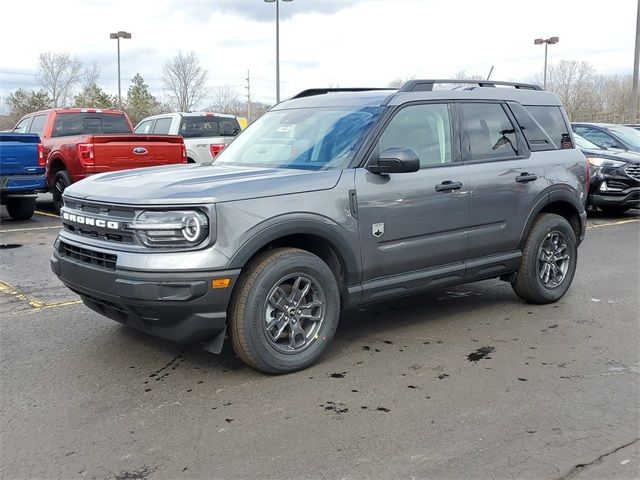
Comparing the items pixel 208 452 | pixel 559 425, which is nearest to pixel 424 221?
pixel 559 425

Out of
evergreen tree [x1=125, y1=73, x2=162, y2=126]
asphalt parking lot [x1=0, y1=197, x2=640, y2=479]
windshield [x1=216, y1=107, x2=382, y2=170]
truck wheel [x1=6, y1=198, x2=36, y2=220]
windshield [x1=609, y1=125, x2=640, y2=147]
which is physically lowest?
asphalt parking lot [x1=0, y1=197, x2=640, y2=479]

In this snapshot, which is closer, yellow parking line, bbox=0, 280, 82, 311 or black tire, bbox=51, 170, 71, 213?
yellow parking line, bbox=0, 280, 82, 311

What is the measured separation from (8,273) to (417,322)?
4583mm

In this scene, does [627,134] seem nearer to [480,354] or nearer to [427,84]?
[427,84]

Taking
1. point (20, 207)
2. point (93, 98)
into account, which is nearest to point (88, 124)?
point (20, 207)

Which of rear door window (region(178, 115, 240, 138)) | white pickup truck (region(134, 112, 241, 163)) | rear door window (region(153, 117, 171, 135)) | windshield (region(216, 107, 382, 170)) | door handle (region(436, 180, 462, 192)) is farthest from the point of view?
rear door window (region(153, 117, 171, 135))

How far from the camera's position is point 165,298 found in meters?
3.82

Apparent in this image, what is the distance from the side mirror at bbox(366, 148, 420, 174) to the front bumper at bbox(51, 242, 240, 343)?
1.31 m

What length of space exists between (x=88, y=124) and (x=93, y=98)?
39.9m

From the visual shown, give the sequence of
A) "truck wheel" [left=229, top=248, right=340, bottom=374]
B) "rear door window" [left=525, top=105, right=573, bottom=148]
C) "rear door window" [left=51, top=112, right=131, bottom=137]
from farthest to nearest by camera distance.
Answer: "rear door window" [left=51, top=112, right=131, bottom=137]
"rear door window" [left=525, top=105, right=573, bottom=148]
"truck wheel" [left=229, top=248, right=340, bottom=374]

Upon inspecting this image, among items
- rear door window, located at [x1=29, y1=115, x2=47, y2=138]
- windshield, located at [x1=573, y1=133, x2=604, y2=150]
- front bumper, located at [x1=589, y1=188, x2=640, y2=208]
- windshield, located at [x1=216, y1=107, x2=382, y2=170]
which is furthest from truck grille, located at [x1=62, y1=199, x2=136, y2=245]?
windshield, located at [x1=573, y1=133, x2=604, y2=150]

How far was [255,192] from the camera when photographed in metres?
4.11

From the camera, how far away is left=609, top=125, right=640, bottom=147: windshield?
520 inches

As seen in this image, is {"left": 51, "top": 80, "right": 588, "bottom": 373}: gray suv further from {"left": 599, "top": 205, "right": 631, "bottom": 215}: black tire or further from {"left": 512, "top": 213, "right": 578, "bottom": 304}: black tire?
{"left": 599, "top": 205, "right": 631, "bottom": 215}: black tire
